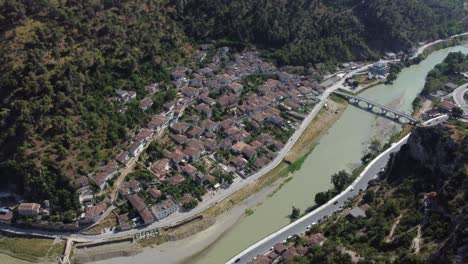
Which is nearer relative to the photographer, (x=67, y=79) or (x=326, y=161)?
(x=67, y=79)

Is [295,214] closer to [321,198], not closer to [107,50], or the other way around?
[321,198]

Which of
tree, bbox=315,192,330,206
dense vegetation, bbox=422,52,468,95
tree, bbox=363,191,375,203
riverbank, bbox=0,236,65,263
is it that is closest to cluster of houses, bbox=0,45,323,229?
riverbank, bbox=0,236,65,263

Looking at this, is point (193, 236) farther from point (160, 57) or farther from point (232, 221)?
point (160, 57)

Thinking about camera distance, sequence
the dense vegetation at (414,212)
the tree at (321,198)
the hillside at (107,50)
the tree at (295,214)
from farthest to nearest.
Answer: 1. the hillside at (107,50)
2. the tree at (321,198)
3. the tree at (295,214)
4. the dense vegetation at (414,212)

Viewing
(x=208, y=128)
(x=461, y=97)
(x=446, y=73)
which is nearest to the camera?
(x=208, y=128)

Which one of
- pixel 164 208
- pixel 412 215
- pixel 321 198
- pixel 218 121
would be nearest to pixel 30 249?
pixel 164 208

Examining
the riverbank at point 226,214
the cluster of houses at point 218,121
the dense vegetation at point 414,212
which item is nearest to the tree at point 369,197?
the dense vegetation at point 414,212

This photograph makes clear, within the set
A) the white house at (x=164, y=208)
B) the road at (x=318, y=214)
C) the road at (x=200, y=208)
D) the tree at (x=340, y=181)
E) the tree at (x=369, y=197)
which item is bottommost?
the road at (x=200, y=208)

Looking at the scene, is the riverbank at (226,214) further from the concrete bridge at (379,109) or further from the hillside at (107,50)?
the concrete bridge at (379,109)
